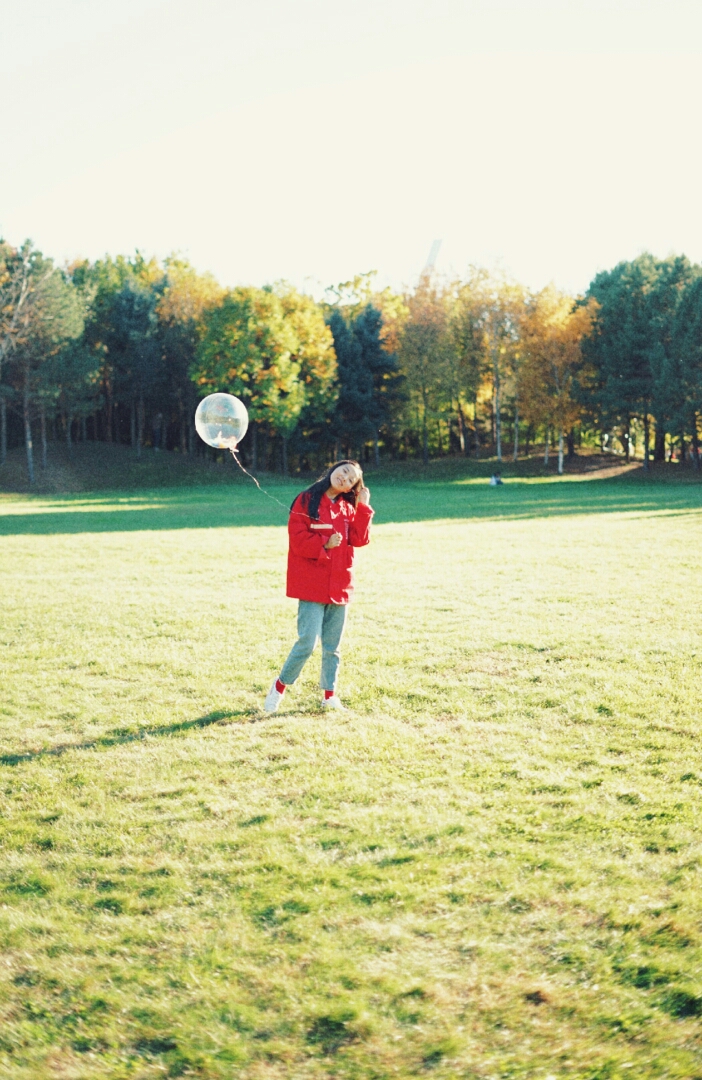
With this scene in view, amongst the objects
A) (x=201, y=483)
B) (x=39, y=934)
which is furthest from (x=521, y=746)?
(x=201, y=483)

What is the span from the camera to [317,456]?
64375 mm

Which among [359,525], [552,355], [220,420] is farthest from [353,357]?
[359,525]

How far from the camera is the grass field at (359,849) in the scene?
131 inches

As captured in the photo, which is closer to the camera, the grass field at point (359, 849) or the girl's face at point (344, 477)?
the grass field at point (359, 849)

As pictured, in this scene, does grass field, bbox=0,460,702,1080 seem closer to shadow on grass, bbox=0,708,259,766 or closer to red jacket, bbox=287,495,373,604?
shadow on grass, bbox=0,708,259,766

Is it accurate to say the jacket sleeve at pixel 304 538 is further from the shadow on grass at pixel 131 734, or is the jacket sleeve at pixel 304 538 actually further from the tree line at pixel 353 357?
Result: the tree line at pixel 353 357

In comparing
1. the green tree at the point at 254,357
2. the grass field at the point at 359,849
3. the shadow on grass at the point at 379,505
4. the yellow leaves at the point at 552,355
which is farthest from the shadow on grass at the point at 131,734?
A: the yellow leaves at the point at 552,355

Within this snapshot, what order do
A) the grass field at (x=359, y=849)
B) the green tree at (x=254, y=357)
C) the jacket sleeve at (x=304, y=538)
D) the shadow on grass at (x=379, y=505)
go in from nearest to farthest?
the grass field at (x=359, y=849), the jacket sleeve at (x=304, y=538), the shadow on grass at (x=379, y=505), the green tree at (x=254, y=357)

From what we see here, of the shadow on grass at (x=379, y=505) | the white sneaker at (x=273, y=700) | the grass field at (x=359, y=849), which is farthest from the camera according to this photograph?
the shadow on grass at (x=379, y=505)

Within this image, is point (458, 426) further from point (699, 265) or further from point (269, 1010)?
point (269, 1010)

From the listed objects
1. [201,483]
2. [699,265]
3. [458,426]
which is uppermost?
[699,265]

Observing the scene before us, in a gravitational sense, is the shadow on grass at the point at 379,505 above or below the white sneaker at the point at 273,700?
above

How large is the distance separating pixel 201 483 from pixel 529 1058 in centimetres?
4617

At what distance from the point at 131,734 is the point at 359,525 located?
8.74 ft
